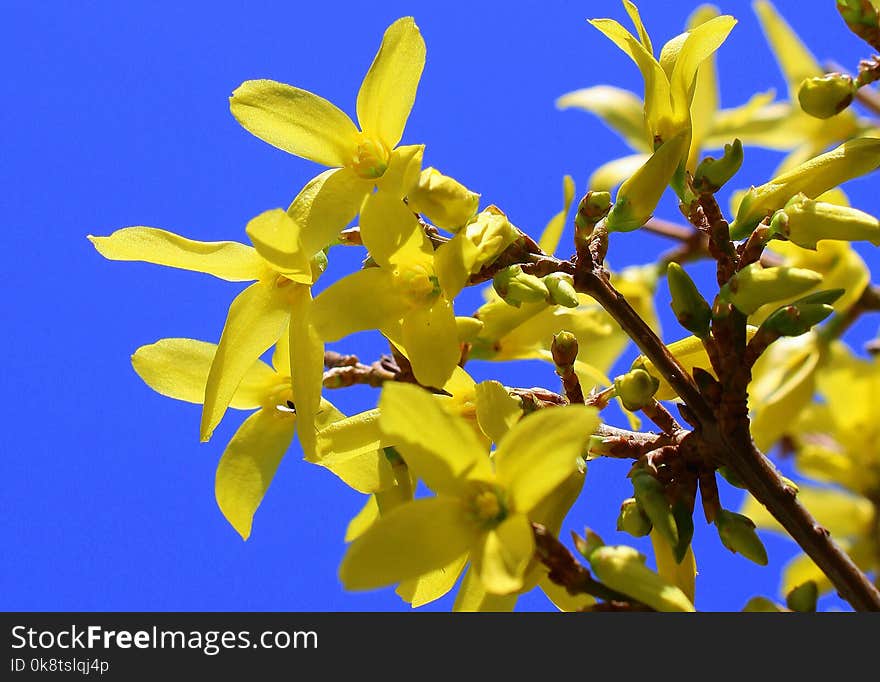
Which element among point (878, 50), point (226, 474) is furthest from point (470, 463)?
point (878, 50)

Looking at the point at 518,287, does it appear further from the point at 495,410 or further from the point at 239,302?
the point at 239,302

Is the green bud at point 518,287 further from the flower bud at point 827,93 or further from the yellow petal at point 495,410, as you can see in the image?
the flower bud at point 827,93

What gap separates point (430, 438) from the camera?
3.85 feet

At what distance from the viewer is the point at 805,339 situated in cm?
257

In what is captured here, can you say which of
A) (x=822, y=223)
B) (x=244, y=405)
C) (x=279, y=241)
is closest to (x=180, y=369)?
(x=244, y=405)

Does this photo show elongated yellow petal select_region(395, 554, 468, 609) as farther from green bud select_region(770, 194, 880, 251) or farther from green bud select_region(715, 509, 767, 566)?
green bud select_region(770, 194, 880, 251)

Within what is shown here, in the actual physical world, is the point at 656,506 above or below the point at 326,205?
below

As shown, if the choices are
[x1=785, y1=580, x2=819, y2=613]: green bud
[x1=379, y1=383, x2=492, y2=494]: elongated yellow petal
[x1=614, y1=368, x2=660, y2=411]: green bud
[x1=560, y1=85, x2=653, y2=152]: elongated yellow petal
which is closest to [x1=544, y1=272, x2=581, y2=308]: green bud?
[x1=614, y1=368, x2=660, y2=411]: green bud

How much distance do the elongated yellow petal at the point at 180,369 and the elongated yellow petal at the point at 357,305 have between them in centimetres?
28

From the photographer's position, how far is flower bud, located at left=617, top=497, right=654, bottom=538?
4.37 ft

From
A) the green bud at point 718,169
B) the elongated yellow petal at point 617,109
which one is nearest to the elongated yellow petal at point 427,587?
the green bud at point 718,169

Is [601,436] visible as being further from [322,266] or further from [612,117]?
[612,117]

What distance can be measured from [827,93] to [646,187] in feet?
1.18

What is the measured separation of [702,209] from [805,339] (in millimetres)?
Result: 1241
